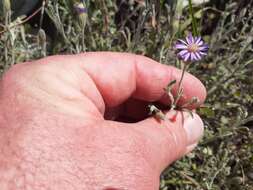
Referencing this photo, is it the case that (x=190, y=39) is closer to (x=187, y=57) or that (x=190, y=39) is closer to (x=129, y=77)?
(x=187, y=57)

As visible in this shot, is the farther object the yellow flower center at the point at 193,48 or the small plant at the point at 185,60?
the yellow flower center at the point at 193,48

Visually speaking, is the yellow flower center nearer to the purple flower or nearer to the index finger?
the purple flower

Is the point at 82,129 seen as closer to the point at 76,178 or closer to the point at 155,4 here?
the point at 76,178

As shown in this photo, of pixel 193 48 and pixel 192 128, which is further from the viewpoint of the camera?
pixel 193 48

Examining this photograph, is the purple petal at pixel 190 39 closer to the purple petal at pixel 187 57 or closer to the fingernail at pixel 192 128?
the purple petal at pixel 187 57

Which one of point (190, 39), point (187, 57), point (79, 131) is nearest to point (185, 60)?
point (187, 57)

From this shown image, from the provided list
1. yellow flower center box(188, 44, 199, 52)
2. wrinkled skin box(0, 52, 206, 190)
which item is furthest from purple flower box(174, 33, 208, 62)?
wrinkled skin box(0, 52, 206, 190)

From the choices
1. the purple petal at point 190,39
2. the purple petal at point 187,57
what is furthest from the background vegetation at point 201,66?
the purple petal at point 187,57
